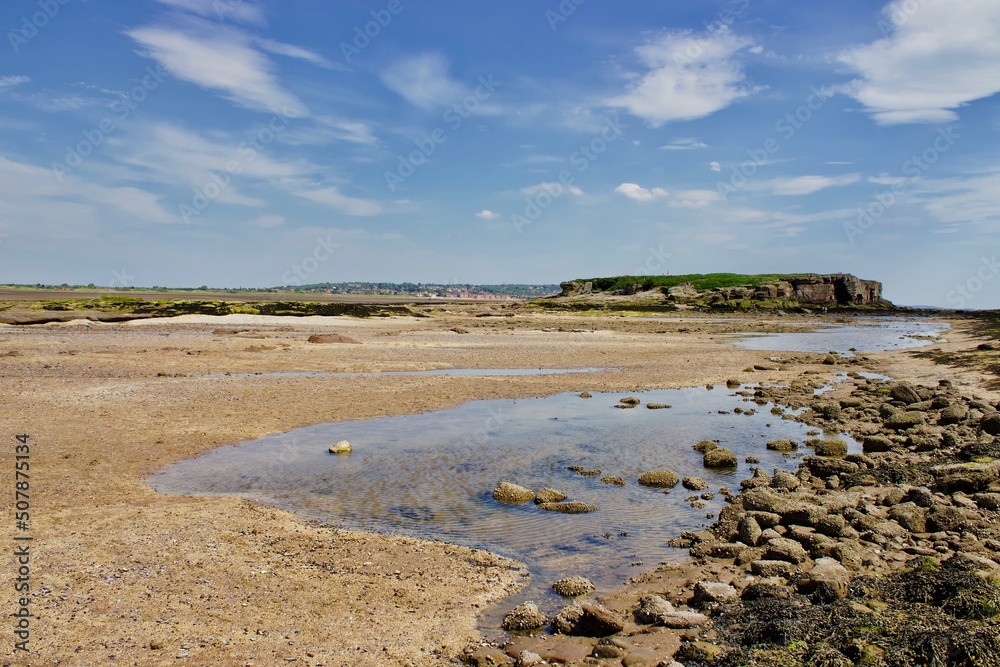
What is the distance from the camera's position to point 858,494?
11609 mm

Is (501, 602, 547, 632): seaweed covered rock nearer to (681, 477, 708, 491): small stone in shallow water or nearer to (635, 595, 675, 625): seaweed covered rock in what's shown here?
(635, 595, 675, 625): seaweed covered rock

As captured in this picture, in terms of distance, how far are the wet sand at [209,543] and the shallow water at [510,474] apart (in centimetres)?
84

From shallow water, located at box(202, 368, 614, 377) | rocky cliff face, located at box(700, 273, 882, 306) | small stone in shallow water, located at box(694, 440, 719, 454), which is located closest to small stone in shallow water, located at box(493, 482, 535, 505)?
small stone in shallow water, located at box(694, 440, 719, 454)

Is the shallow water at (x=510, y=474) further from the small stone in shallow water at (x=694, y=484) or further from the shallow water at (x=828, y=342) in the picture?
the shallow water at (x=828, y=342)

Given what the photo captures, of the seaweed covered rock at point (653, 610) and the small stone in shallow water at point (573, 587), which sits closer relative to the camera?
the seaweed covered rock at point (653, 610)

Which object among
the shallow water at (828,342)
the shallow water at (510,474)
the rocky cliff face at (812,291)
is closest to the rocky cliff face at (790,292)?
the rocky cliff face at (812,291)

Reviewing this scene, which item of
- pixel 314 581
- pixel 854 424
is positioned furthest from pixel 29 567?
pixel 854 424

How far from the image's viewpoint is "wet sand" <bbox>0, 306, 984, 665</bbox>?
21.6ft

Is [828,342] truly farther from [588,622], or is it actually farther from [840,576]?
[588,622]

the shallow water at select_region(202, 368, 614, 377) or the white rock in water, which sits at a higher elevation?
the shallow water at select_region(202, 368, 614, 377)

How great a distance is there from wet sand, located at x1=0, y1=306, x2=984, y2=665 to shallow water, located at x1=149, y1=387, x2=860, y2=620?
84cm

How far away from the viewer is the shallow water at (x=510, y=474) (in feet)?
33.1

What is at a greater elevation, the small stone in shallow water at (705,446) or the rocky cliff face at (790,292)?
the rocky cliff face at (790,292)

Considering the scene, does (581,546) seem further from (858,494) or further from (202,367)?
(202,367)
